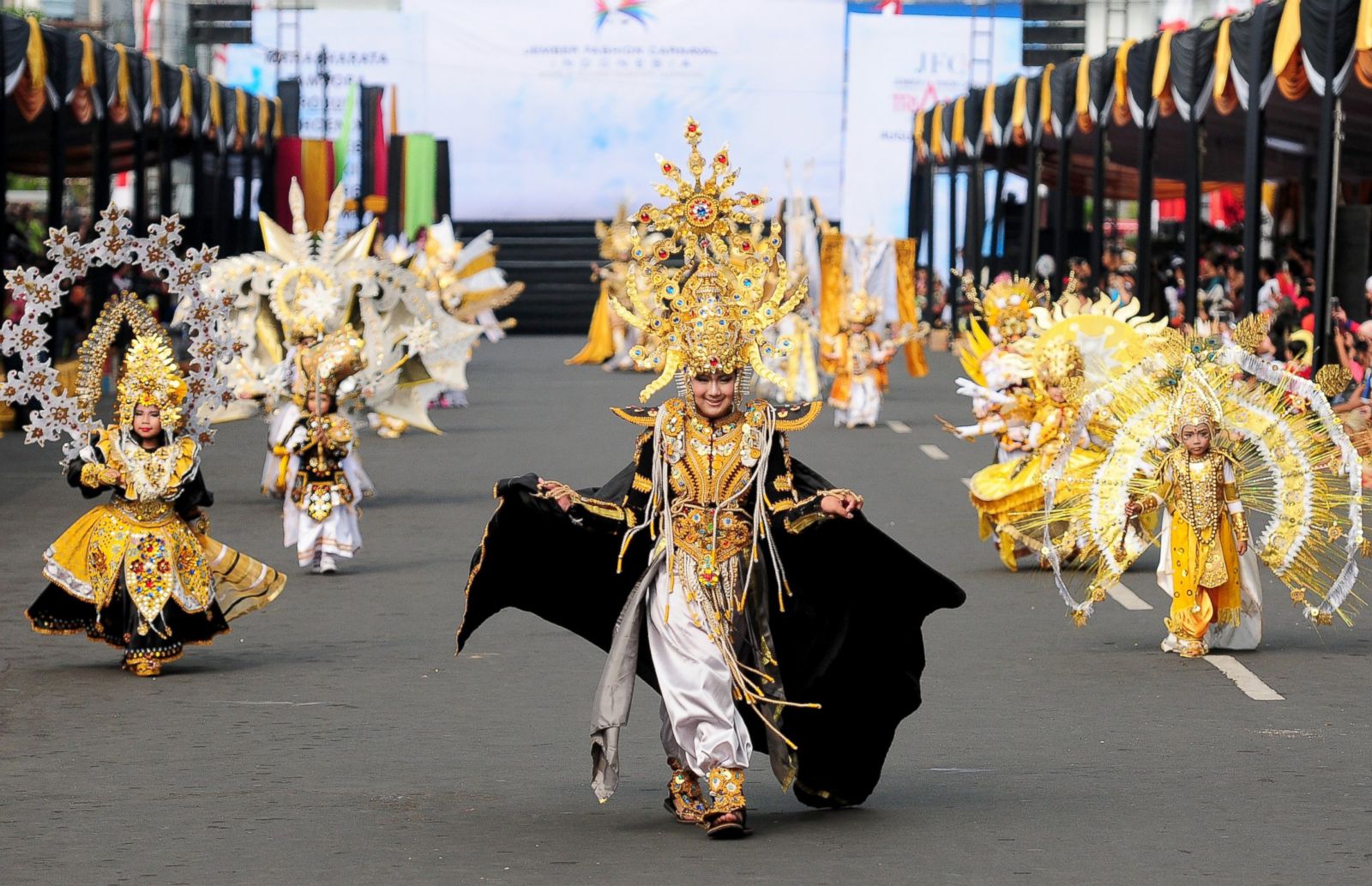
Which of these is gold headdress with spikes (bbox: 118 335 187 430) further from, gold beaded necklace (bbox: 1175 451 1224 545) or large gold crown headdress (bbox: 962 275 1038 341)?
large gold crown headdress (bbox: 962 275 1038 341)

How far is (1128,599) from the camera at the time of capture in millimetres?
13242

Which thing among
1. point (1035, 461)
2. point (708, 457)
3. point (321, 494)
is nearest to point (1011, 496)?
point (1035, 461)

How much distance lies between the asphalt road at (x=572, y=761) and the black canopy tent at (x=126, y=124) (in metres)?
11.9

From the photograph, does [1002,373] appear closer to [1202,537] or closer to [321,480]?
Result: [1202,537]

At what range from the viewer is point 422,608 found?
12.9m

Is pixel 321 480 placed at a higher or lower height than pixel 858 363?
higher

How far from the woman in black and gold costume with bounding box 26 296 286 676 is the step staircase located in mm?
45162

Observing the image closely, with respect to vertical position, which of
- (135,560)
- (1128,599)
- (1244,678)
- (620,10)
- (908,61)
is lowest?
(1128,599)

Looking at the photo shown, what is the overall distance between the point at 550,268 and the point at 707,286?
48547 mm

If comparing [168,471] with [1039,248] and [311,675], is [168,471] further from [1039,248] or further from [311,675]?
[1039,248]

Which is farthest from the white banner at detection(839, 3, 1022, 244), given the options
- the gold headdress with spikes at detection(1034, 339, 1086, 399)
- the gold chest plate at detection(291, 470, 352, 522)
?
the gold chest plate at detection(291, 470, 352, 522)

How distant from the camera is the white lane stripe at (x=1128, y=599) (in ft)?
42.3

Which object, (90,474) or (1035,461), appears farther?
(1035,461)

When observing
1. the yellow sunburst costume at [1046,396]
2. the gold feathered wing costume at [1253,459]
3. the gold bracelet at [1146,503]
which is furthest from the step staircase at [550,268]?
the gold bracelet at [1146,503]
